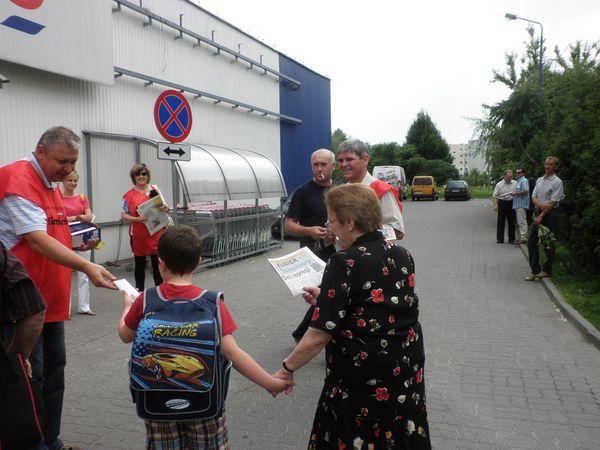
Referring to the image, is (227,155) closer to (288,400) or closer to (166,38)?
(166,38)

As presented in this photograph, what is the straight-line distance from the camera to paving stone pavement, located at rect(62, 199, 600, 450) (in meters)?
3.78

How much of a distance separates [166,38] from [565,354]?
1169 cm

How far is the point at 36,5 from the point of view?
9.04m

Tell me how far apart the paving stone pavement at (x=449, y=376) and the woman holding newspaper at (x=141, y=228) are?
77 cm

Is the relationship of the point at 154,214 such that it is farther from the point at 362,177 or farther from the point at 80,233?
the point at 362,177

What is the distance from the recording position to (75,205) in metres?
6.69

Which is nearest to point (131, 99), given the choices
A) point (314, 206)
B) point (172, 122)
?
point (172, 122)

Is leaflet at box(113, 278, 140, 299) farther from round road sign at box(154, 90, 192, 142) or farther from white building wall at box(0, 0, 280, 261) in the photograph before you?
white building wall at box(0, 0, 280, 261)

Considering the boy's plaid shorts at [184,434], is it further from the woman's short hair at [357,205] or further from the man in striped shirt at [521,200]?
the man in striped shirt at [521,200]

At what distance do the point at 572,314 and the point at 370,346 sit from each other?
5785 millimetres

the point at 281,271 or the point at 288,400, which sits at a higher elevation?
the point at 281,271

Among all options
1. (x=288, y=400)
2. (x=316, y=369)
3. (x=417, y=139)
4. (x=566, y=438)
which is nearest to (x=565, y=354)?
(x=566, y=438)

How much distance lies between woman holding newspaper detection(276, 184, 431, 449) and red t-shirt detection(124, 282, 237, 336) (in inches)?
13.1

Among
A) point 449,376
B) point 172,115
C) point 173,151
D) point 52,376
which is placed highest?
point 172,115
